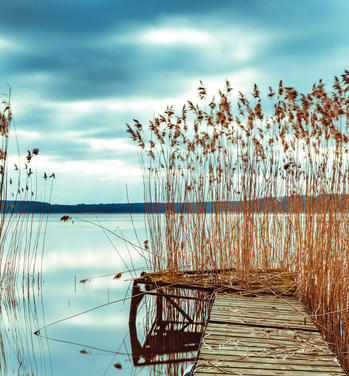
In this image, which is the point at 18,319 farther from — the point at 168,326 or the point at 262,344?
the point at 262,344

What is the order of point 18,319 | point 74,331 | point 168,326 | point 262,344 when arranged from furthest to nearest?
point 18,319, point 74,331, point 168,326, point 262,344

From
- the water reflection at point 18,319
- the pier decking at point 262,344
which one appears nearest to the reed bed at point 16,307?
the water reflection at point 18,319

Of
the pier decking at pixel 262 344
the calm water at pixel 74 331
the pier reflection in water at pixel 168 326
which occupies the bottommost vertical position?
the calm water at pixel 74 331

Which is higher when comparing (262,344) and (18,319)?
(262,344)

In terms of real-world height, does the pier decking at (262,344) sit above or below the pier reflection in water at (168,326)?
above

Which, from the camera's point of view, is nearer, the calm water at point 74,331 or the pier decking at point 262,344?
the pier decking at point 262,344

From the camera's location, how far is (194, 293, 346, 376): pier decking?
195cm

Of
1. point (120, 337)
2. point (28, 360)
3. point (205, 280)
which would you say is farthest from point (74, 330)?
point (205, 280)

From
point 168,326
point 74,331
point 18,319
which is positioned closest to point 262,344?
point 168,326

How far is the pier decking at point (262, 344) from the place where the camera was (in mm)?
1948

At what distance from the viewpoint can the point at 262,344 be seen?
2.28m

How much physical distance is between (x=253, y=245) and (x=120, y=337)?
1.83 m

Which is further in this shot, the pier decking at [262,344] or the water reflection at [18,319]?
the water reflection at [18,319]

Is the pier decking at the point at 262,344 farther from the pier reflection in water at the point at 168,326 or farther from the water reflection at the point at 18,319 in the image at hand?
the water reflection at the point at 18,319
